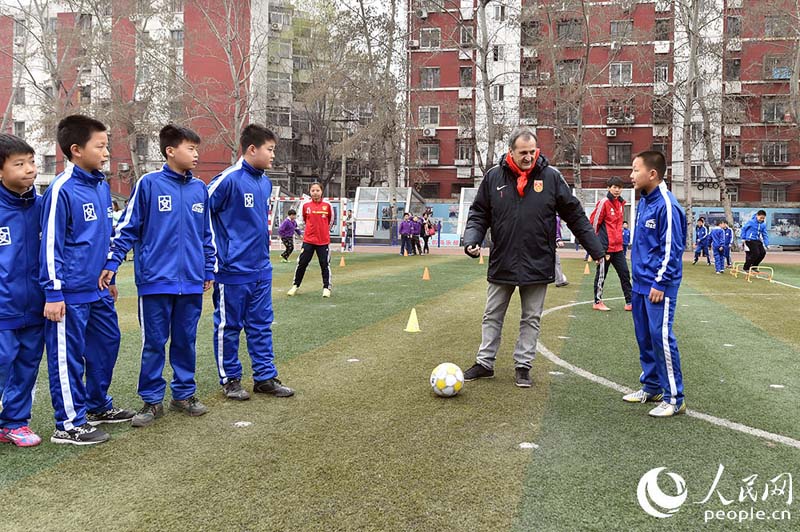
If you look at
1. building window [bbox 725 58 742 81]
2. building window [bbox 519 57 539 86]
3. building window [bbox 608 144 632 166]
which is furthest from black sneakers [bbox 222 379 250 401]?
building window [bbox 725 58 742 81]

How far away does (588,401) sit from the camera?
16.1 ft

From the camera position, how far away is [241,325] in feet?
16.4

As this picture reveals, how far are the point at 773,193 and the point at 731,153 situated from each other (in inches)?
153

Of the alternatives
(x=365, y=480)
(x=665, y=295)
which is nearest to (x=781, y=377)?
(x=665, y=295)

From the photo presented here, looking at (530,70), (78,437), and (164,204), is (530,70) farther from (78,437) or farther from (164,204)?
(78,437)

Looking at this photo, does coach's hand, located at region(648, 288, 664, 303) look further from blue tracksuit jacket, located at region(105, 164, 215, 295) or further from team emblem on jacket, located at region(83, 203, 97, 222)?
team emblem on jacket, located at region(83, 203, 97, 222)

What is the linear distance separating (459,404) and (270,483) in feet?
6.19

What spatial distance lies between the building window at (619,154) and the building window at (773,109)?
8592 mm

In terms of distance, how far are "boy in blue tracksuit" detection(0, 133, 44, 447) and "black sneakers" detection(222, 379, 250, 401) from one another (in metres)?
1.35

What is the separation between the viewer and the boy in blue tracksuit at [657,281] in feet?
15.1

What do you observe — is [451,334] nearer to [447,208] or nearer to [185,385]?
[185,385]

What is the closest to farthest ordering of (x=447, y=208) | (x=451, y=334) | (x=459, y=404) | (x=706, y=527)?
(x=706, y=527) < (x=459, y=404) < (x=451, y=334) < (x=447, y=208)

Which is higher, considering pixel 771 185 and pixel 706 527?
pixel 771 185

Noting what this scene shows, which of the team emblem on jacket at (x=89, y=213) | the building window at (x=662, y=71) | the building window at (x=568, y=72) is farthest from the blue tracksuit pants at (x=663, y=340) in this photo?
the building window at (x=662, y=71)
